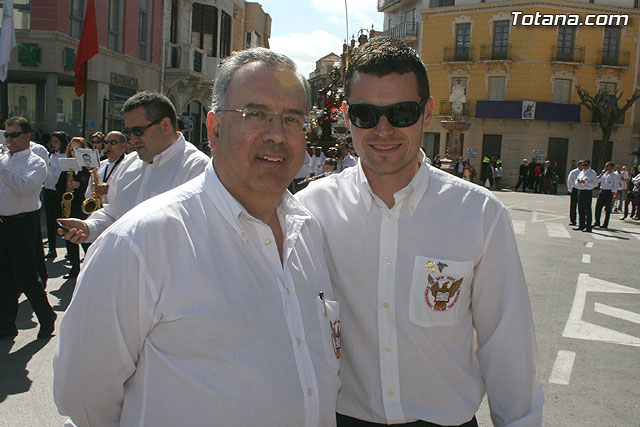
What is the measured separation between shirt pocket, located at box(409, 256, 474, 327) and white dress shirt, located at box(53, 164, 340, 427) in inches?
22.7

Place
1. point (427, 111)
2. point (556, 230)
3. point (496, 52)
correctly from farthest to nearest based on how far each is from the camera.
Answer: point (496, 52) → point (556, 230) → point (427, 111)

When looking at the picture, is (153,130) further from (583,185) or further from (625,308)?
(583,185)

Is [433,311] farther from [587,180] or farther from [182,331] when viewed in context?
[587,180]

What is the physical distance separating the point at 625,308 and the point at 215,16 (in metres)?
24.6

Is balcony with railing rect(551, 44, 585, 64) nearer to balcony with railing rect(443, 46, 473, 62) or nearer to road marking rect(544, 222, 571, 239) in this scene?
balcony with railing rect(443, 46, 473, 62)

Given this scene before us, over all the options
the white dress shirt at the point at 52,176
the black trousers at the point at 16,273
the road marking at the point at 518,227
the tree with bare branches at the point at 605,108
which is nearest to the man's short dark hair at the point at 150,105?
the black trousers at the point at 16,273

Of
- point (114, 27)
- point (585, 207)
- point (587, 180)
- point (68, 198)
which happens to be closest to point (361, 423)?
point (68, 198)

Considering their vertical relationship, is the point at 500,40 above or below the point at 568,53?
above

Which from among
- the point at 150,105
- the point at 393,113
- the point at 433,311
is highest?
the point at 150,105

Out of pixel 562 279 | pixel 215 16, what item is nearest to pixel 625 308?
pixel 562 279

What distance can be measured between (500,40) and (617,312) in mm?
38049

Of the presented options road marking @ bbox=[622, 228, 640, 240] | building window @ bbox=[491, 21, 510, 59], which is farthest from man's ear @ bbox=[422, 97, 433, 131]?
building window @ bbox=[491, 21, 510, 59]

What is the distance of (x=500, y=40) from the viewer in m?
42.4

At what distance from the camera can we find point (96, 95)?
19.6m
